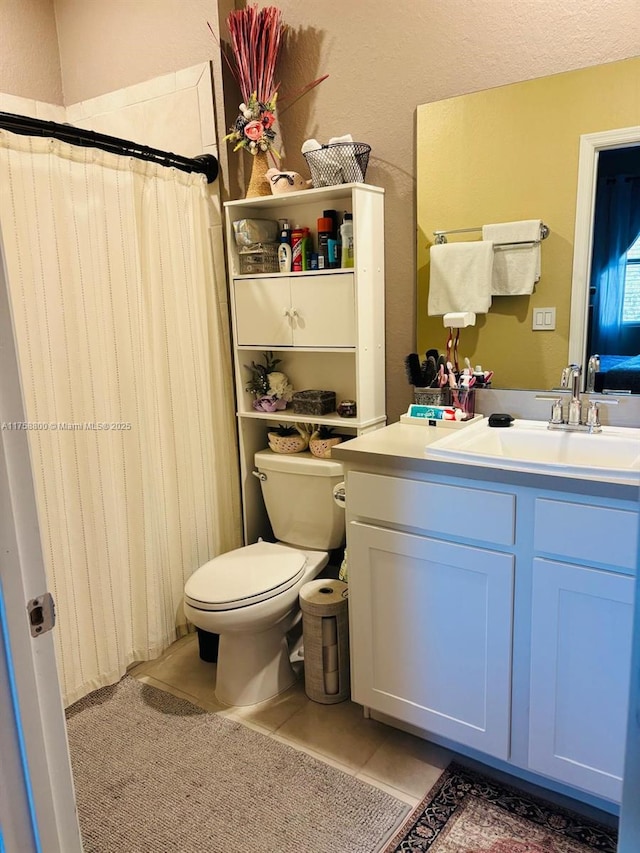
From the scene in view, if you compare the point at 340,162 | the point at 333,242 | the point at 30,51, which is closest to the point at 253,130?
the point at 340,162

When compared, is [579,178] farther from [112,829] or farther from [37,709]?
[112,829]

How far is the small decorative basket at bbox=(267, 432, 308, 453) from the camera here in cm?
236

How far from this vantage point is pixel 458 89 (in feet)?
6.26

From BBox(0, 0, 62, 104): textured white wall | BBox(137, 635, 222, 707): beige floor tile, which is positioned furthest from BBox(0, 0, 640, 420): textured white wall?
Answer: BBox(137, 635, 222, 707): beige floor tile

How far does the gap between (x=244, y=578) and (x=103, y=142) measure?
1474 millimetres

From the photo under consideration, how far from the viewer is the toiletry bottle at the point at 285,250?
2250mm

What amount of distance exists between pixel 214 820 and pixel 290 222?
1.97 m

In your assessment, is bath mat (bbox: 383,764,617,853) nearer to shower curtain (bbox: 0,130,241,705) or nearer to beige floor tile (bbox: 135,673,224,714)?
beige floor tile (bbox: 135,673,224,714)

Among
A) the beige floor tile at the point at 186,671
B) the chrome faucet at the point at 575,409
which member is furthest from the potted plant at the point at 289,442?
the chrome faucet at the point at 575,409

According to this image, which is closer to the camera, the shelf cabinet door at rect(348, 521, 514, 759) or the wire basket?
the shelf cabinet door at rect(348, 521, 514, 759)

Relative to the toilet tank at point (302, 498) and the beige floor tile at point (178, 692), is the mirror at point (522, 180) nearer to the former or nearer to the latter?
the toilet tank at point (302, 498)

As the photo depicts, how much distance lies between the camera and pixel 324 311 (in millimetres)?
2131

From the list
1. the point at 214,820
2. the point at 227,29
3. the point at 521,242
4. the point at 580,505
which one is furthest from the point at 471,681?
the point at 227,29

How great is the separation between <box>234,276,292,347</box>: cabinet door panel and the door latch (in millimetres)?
1548
